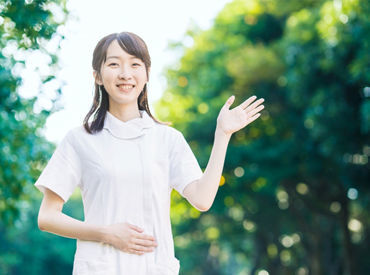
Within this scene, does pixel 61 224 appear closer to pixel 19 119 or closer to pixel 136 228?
pixel 136 228

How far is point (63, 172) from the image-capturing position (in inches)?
134

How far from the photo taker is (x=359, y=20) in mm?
16828

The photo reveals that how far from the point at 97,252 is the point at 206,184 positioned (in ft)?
1.97

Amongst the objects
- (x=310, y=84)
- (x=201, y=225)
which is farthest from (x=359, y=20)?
(x=201, y=225)

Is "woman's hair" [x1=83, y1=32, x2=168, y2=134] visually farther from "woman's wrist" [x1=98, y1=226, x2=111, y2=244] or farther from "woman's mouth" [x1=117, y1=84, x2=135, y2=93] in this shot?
"woman's wrist" [x1=98, y1=226, x2=111, y2=244]

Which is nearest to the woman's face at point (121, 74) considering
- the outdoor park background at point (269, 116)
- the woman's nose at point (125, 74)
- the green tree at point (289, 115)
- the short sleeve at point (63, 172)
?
the woman's nose at point (125, 74)

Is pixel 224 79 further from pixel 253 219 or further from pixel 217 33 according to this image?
pixel 253 219

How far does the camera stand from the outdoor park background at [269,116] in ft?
34.7

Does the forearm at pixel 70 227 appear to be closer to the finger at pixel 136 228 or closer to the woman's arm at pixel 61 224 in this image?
the woman's arm at pixel 61 224

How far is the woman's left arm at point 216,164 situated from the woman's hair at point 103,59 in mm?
352

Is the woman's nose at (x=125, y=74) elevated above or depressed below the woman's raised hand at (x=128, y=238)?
above

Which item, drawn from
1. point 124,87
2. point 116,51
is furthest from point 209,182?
point 116,51

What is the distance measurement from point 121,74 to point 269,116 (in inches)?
843

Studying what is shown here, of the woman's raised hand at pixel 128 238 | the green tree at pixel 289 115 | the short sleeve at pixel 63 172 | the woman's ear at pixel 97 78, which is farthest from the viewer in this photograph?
the green tree at pixel 289 115
